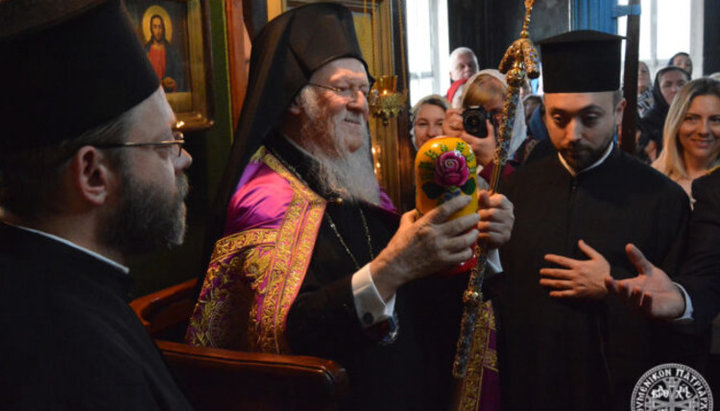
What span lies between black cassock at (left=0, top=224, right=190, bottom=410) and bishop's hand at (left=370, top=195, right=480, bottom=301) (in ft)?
2.38

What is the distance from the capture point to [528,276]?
8.10ft

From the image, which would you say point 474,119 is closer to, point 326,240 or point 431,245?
point 326,240

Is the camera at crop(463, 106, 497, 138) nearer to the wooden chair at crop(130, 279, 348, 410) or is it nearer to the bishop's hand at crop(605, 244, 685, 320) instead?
the bishop's hand at crop(605, 244, 685, 320)

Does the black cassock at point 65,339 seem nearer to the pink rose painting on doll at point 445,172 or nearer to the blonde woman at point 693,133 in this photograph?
the pink rose painting on doll at point 445,172

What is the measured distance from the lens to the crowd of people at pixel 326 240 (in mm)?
1110

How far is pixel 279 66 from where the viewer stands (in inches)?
85.4

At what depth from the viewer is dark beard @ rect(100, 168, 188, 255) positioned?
123cm

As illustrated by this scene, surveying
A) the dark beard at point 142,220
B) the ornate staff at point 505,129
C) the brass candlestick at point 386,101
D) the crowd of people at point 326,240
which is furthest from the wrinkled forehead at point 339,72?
the brass candlestick at point 386,101

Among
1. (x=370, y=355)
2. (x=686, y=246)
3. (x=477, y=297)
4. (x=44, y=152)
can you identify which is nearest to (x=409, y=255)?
(x=477, y=297)

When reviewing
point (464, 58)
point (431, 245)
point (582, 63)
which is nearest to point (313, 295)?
point (431, 245)

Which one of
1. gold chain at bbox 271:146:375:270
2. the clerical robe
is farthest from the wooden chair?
gold chain at bbox 271:146:375:270

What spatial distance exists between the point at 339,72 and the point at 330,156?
0.27m

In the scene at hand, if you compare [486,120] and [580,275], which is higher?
[486,120]

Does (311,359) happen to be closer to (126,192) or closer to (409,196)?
(126,192)
